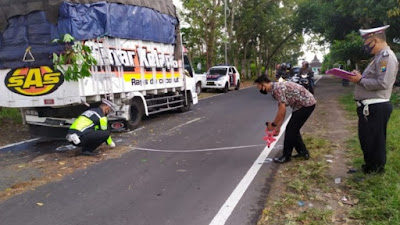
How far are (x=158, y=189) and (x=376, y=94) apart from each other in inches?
124

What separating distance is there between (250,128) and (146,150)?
10.8 feet

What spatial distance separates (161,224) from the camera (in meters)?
3.94

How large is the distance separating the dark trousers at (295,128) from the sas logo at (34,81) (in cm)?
499

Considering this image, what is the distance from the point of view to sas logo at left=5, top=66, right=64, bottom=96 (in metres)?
7.91

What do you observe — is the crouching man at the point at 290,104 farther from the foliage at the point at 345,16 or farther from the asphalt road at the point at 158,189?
the foliage at the point at 345,16

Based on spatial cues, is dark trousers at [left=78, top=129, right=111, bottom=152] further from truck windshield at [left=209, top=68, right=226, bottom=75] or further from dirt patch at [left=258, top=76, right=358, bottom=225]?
truck windshield at [left=209, top=68, right=226, bottom=75]

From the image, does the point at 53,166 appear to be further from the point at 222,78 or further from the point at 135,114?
the point at 222,78

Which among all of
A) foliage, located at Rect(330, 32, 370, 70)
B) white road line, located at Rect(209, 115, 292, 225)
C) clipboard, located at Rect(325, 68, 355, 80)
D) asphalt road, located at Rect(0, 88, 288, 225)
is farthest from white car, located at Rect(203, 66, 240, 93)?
clipboard, located at Rect(325, 68, 355, 80)

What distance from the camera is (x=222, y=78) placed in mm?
23953

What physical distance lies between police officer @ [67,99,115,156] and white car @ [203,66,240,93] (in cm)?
1693

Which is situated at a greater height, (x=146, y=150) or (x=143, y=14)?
(x=143, y=14)

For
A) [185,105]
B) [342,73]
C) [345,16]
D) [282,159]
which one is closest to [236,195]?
[282,159]

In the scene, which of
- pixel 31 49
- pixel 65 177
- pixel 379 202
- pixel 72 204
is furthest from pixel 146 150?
pixel 379 202

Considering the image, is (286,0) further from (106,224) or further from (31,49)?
(106,224)
